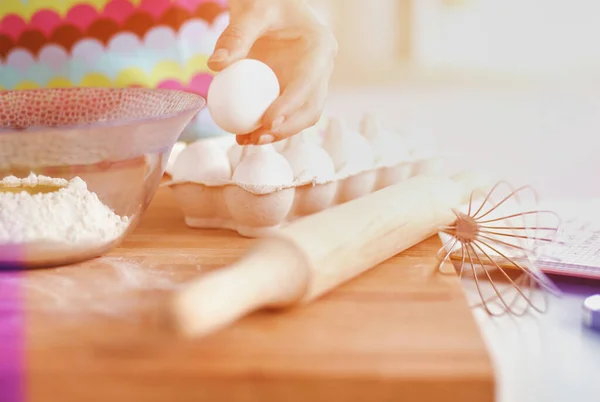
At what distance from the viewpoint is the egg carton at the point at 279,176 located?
0.72 metres

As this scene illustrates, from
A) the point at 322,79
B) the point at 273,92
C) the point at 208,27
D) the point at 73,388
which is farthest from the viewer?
the point at 208,27

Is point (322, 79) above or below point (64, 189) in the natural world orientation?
above

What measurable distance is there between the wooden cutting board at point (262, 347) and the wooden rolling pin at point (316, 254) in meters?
0.02

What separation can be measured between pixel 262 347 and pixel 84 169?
29 cm

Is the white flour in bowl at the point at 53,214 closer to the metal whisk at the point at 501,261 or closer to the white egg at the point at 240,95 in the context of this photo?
the white egg at the point at 240,95

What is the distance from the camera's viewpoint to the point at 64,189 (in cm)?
64

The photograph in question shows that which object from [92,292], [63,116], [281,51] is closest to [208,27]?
[281,51]

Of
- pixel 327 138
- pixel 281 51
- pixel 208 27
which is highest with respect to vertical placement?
pixel 208 27

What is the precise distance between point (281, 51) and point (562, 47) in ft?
3.84

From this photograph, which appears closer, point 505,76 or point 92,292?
point 92,292

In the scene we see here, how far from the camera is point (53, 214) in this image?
0.61m

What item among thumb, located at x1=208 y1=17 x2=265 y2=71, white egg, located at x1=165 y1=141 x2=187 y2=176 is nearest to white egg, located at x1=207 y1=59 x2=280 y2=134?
thumb, located at x1=208 y1=17 x2=265 y2=71

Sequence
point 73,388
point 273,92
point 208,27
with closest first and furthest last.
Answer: point 73,388 → point 273,92 → point 208,27

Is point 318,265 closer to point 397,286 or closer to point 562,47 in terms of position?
point 397,286
